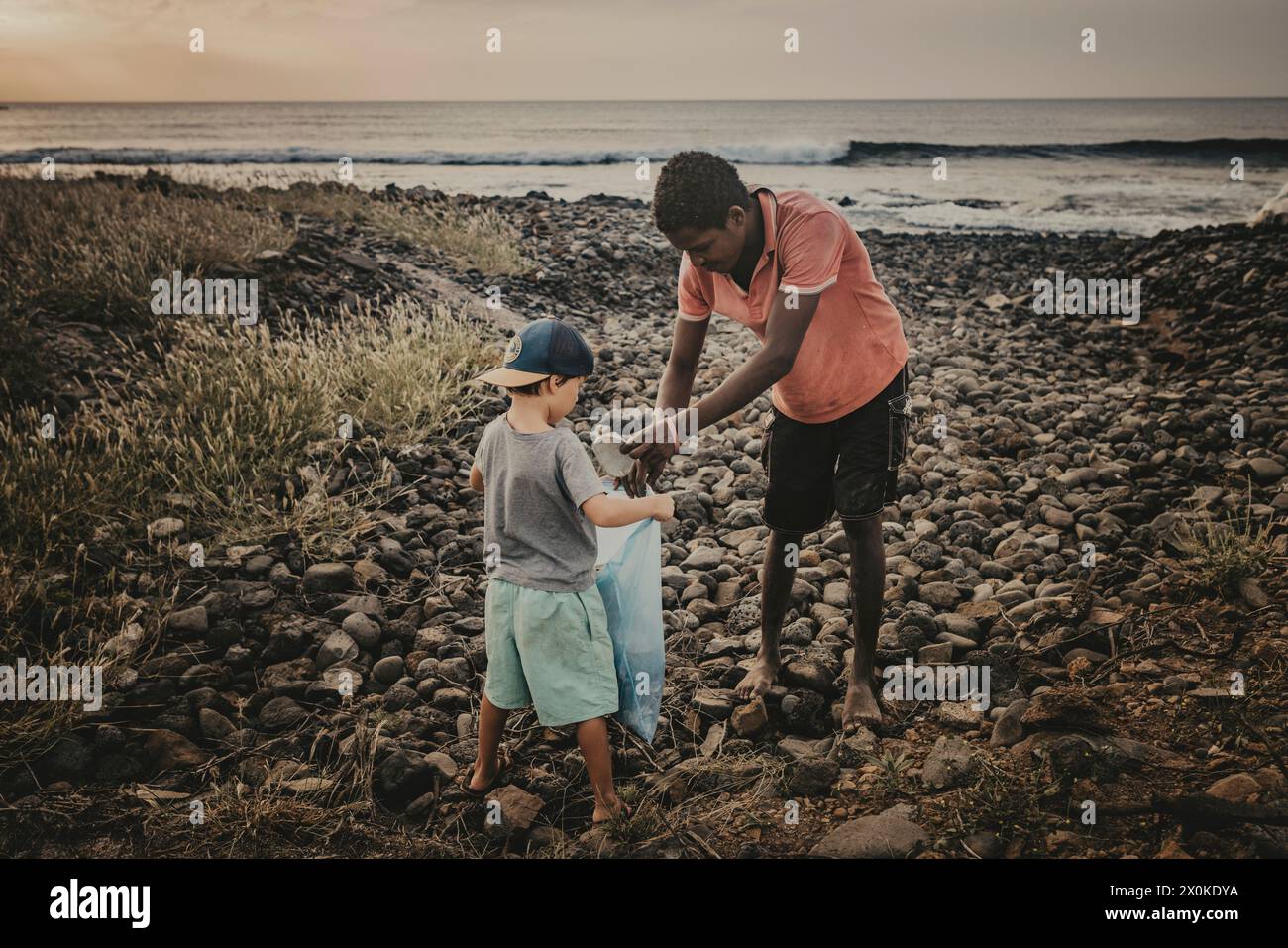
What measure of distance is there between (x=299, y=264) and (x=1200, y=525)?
6.82m

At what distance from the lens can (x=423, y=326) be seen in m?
6.61

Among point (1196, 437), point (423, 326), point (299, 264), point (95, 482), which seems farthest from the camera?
point (299, 264)

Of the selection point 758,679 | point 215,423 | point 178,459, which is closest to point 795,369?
point 758,679

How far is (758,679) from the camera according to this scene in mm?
3234

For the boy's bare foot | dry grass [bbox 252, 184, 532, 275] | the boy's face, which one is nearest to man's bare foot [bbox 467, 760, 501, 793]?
the boy's bare foot

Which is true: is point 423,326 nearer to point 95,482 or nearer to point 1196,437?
point 95,482

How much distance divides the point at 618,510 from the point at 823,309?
1068mm

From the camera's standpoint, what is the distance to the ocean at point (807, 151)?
→ 2008 centimetres

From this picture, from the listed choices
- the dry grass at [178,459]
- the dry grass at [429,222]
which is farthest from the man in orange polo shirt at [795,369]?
the dry grass at [429,222]

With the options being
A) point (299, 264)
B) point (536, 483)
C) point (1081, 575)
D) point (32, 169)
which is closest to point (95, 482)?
point (536, 483)

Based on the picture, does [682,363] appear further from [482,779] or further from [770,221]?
[482,779]

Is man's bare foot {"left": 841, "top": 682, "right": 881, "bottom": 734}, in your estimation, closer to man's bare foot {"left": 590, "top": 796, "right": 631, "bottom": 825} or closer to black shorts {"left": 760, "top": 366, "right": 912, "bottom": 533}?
black shorts {"left": 760, "top": 366, "right": 912, "bottom": 533}

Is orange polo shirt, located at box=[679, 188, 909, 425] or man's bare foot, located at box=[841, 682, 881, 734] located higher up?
orange polo shirt, located at box=[679, 188, 909, 425]

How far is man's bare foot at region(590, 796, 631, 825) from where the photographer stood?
2.58 m
